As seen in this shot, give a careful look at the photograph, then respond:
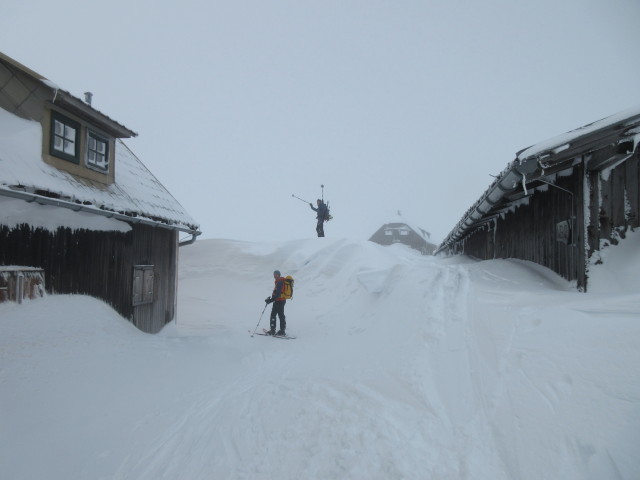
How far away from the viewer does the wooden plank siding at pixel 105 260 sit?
6.05 meters

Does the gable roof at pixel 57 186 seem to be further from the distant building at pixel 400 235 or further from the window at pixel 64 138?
the distant building at pixel 400 235

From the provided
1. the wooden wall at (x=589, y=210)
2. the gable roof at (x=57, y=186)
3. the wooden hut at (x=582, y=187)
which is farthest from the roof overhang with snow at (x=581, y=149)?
the gable roof at (x=57, y=186)

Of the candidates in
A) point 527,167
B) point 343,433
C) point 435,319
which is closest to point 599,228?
point 527,167

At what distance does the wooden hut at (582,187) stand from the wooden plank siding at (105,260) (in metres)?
8.58

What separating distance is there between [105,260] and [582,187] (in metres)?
9.87

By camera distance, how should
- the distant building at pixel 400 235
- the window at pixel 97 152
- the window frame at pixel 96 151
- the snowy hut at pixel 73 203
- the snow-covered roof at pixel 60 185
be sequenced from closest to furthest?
the snow-covered roof at pixel 60 185, the snowy hut at pixel 73 203, the window frame at pixel 96 151, the window at pixel 97 152, the distant building at pixel 400 235

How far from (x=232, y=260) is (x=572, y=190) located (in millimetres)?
16099

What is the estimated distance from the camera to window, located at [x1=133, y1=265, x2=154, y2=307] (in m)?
8.78

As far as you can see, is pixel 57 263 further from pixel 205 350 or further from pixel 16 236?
pixel 205 350

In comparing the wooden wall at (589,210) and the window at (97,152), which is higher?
the window at (97,152)

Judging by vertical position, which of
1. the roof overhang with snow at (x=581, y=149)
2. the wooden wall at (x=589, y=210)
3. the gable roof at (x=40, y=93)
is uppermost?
A: the gable roof at (x=40, y=93)

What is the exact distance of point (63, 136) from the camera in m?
7.20

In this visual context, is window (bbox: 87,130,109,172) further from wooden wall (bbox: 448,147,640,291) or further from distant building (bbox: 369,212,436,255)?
distant building (bbox: 369,212,436,255)

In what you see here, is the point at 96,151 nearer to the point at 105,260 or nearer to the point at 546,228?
the point at 105,260
